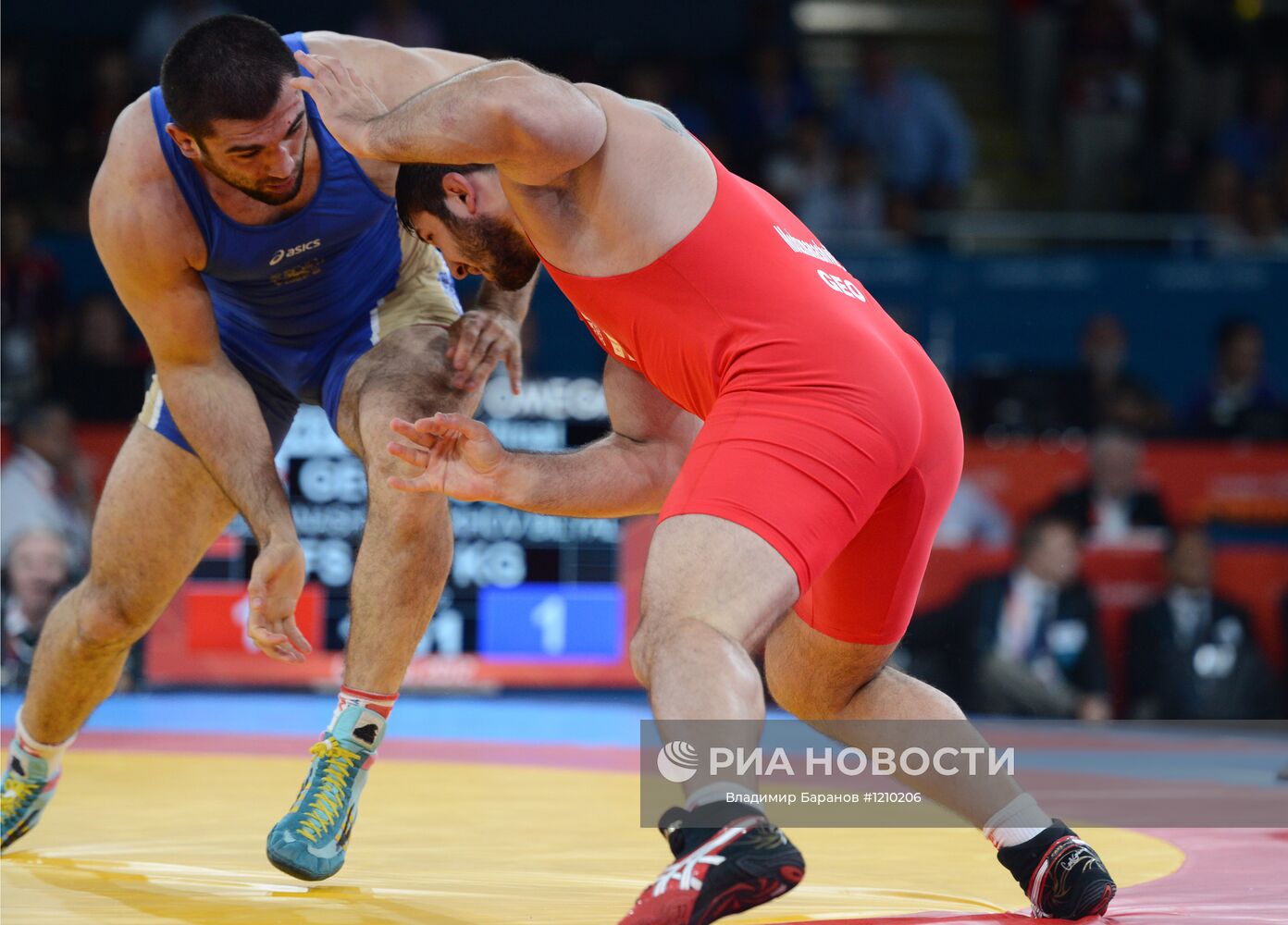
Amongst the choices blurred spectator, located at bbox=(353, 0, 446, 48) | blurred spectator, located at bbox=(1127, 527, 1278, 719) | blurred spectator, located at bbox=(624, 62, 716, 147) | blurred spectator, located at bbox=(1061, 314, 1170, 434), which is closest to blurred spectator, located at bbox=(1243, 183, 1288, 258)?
blurred spectator, located at bbox=(1061, 314, 1170, 434)

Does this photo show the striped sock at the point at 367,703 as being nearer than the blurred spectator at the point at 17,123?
Yes

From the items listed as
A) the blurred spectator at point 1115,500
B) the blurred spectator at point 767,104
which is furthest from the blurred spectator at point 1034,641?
the blurred spectator at point 767,104

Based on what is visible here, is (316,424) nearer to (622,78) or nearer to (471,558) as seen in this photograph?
(471,558)

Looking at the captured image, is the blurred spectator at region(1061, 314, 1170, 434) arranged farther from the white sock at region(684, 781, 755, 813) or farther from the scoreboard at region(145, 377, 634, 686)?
the white sock at region(684, 781, 755, 813)

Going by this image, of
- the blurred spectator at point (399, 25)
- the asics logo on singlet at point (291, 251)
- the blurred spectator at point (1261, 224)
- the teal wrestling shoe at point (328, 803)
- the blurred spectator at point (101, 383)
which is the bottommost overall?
the blurred spectator at point (101, 383)

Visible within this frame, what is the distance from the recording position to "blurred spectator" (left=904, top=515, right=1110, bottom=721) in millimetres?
6965

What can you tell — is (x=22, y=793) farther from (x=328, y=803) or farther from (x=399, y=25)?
(x=399, y=25)

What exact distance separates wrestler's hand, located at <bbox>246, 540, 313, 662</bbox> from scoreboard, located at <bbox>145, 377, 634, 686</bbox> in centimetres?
389

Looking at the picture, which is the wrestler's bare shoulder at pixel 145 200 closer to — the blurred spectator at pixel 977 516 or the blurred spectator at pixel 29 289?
the blurred spectator at pixel 977 516

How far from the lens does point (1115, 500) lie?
24.5ft

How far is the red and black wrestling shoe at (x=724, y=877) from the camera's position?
2.32 metres

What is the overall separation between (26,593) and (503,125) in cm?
501

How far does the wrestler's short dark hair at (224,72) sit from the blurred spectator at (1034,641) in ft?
14.2

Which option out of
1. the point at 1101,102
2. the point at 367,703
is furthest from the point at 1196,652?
the point at 1101,102
